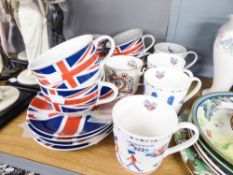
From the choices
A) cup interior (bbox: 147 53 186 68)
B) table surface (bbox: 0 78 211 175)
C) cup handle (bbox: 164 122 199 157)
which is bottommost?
table surface (bbox: 0 78 211 175)

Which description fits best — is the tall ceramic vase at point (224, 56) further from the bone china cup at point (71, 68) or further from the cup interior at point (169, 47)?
the bone china cup at point (71, 68)

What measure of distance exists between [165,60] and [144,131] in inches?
7.9

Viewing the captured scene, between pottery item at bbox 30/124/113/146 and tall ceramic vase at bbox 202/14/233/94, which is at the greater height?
tall ceramic vase at bbox 202/14/233/94

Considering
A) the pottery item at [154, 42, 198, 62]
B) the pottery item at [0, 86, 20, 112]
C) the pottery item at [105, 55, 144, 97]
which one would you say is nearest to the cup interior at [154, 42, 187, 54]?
the pottery item at [154, 42, 198, 62]

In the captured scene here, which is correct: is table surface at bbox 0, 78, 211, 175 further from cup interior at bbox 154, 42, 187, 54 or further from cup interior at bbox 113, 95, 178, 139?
cup interior at bbox 154, 42, 187, 54

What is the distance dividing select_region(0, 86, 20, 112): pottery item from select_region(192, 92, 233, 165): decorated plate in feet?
1.18

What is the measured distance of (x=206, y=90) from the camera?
543 mm

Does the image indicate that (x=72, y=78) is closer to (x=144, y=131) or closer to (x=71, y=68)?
(x=71, y=68)

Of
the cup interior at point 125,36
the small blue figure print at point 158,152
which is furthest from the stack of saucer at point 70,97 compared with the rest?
the cup interior at point 125,36

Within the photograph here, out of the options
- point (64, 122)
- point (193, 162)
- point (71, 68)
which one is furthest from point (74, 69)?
point (193, 162)

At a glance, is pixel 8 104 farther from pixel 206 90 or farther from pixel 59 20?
pixel 206 90

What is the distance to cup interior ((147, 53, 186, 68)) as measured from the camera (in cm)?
52

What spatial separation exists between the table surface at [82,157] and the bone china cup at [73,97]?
0.07m

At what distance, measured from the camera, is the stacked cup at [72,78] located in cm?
36
